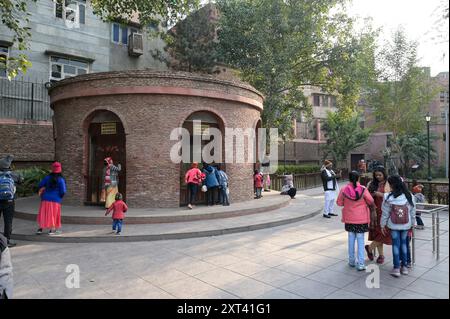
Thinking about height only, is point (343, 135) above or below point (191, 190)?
above

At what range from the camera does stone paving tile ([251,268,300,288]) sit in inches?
192

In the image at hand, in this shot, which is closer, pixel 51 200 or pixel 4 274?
pixel 4 274

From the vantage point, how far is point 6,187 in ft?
22.6

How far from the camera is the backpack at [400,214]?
503 centimetres

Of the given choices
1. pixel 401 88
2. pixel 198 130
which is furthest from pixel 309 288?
pixel 401 88

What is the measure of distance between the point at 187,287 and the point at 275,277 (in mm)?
1461

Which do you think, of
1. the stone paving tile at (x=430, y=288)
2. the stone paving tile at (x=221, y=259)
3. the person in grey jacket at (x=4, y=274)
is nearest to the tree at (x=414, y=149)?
the stone paving tile at (x=430, y=288)

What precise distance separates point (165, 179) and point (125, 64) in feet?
53.9

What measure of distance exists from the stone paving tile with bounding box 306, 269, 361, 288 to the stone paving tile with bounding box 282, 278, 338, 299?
143 mm

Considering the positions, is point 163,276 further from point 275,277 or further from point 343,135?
point 343,135

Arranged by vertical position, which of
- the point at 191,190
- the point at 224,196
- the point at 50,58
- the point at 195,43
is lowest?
the point at 224,196

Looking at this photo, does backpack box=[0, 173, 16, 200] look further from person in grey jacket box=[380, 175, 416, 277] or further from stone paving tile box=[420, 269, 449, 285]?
stone paving tile box=[420, 269, 449, 285]

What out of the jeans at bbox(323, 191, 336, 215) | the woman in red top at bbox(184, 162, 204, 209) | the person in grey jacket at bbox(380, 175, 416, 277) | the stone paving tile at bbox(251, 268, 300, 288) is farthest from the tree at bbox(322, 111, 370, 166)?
the stone paving tile at bbox(251, 268, 300, 288)

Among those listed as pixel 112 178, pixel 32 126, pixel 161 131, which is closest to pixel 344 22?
pixel 161 131
